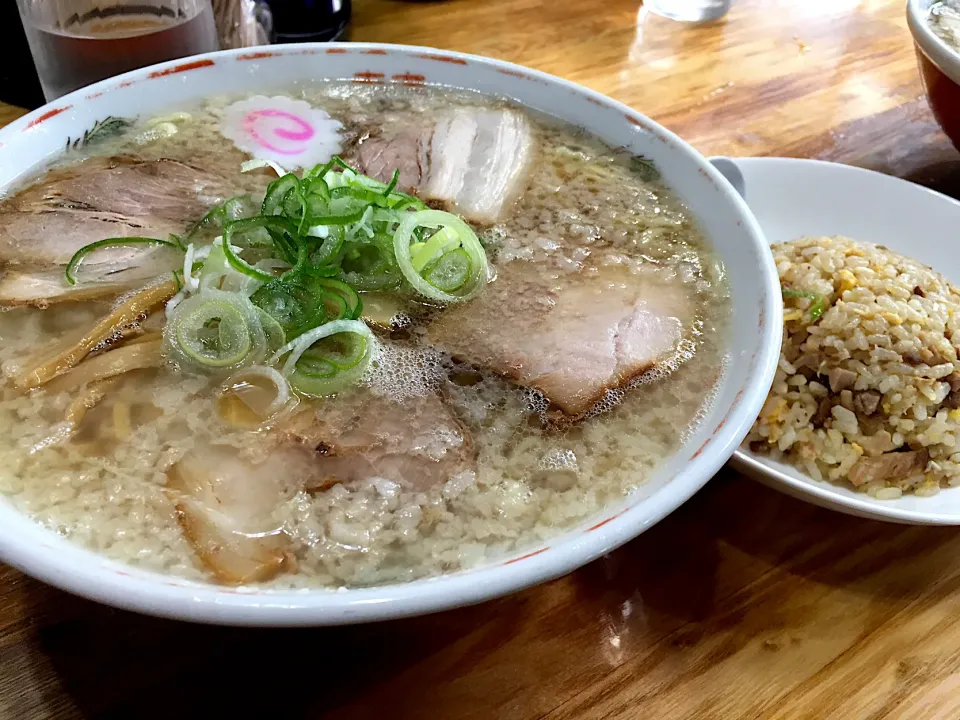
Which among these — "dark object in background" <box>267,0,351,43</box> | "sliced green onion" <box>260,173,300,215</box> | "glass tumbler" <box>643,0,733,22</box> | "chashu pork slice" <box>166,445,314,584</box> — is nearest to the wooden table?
"chashu pork slice" <box>166,445,314,584</box>

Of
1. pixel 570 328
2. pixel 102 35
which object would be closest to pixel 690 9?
pixel 102 35

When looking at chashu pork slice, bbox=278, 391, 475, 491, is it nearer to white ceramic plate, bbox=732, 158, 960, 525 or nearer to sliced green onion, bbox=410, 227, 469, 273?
sliced green onion, bbox=410, 227, 469, 273

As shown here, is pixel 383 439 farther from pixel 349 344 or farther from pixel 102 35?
pixel 102 35

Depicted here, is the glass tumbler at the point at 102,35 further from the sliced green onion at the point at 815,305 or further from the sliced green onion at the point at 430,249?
the sliced green onion at the point at 815,305

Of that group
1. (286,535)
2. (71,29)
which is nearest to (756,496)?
(286,535)

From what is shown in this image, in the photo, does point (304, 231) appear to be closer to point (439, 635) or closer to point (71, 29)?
point (439, 635)
